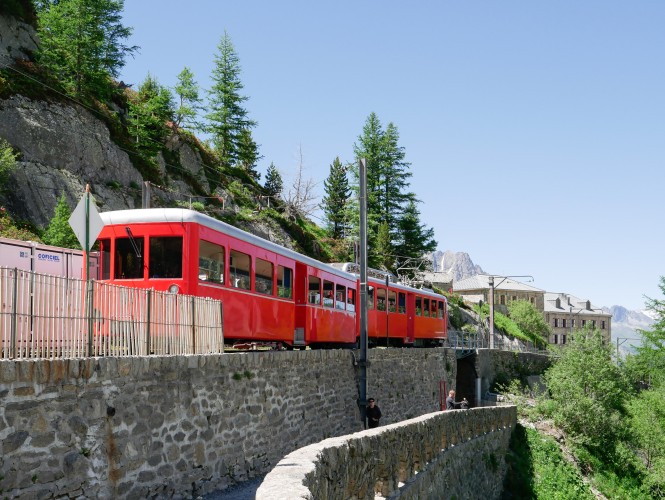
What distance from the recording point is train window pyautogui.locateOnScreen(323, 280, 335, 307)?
19.1 metres

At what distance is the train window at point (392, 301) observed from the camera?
26938 mm

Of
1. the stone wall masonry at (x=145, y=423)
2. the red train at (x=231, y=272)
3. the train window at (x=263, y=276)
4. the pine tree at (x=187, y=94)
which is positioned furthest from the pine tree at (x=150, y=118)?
the stone wall masonry at (x=145, y=423)

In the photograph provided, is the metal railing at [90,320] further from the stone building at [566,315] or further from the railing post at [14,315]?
the stone building at [566,315]

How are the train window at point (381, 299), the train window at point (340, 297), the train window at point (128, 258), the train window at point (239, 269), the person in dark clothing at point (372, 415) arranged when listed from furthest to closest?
the train window at point (381, 299), the train window at point (340, 297), the person in dark clothing at point (372, 415), the train window at point (239, 269), the train window at point (128, 258)

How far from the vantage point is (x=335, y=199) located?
8512 cm

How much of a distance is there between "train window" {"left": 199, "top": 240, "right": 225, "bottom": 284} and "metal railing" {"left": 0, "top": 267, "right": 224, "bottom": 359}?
1.21 meters

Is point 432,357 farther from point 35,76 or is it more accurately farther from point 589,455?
point 35,76

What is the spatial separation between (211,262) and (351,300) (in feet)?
31.8

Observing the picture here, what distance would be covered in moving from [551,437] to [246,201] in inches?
1128

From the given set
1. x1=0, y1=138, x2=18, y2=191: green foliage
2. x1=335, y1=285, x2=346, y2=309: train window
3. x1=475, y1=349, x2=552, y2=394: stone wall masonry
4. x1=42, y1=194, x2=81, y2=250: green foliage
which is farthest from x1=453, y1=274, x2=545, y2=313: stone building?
x1=335, y1=285, x2=346, y2=309: train window

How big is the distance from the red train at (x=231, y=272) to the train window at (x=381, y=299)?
4.86 m

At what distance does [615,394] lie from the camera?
125 feet

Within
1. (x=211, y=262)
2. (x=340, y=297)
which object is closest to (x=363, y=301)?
(x=340, y=297)

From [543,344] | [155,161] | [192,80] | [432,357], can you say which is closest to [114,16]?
[192,80]
